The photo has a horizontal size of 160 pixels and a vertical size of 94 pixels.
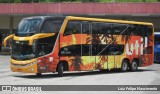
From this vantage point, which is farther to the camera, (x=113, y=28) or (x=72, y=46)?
(x=113, y=28)

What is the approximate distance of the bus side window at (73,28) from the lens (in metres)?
22.8

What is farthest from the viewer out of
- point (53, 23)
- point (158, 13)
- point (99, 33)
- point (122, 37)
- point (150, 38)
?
point (158, 13)

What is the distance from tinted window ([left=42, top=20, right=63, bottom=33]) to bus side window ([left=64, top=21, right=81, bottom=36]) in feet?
1.95

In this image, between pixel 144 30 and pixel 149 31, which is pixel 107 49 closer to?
pixel 144 30

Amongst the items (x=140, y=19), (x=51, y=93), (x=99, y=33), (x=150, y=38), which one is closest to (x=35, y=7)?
(x=140, y=19)

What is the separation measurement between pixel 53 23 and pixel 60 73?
259 centimetres

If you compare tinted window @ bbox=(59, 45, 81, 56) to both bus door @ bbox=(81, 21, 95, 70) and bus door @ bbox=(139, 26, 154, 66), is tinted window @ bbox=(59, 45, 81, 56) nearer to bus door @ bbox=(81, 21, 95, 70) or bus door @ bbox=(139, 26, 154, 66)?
bus door @ bbox=(81, 21, 95, 70)

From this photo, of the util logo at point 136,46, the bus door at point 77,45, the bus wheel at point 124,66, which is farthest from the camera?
the util logo at point 136,46

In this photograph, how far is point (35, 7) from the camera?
48250 mm

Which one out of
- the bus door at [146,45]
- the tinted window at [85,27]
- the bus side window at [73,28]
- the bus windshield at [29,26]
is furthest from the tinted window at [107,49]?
the bus windshield at [29,26]

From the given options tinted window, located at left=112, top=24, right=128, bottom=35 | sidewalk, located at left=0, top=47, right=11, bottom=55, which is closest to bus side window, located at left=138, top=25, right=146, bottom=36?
tinted window, located at left=112, top=24, right=128, bottom=35

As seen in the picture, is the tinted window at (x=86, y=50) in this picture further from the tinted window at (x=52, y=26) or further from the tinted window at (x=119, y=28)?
the tinted window at (x=119, y=28)

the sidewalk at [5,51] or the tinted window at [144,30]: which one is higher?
the tinted window at [144,30]

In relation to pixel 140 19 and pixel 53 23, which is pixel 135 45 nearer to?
pixel 53 23
